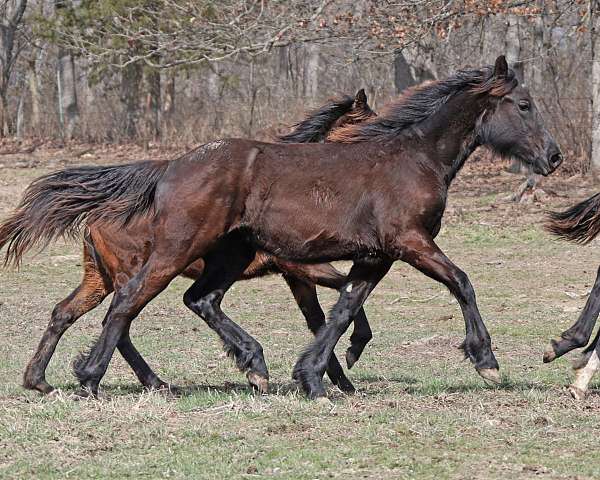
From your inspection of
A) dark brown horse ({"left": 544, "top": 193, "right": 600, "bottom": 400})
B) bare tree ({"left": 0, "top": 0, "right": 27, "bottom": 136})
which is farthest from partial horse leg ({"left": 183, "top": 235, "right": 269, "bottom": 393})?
bare tree ({"left": 0, "top": 0, "right": 27, "bottom": 136})

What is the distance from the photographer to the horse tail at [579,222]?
8008 mm

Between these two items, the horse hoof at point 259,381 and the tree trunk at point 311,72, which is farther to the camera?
the tree trunk at point 311,72

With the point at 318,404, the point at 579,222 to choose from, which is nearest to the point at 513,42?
the point at 579,222

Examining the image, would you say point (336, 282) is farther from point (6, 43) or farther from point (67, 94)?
point (6, 43)

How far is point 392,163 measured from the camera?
23.4ft

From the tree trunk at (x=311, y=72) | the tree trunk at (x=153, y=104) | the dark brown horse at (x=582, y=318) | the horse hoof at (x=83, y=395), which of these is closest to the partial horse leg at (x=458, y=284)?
the dark brown horse at (x=582, y=318)

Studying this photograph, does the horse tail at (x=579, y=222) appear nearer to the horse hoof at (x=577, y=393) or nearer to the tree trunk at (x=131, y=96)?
the horse hoof at (x=577, y=393)

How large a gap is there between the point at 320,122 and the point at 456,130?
141 centimetres

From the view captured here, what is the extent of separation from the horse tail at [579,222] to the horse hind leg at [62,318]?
3290 millimetres

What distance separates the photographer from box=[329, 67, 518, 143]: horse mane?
7.40m

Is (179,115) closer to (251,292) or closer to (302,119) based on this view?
(251,292)

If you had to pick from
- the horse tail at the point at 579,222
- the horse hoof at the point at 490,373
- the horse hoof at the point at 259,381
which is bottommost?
the horse hoof at the point at 259,381

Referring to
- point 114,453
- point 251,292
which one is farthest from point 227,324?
point 251,292

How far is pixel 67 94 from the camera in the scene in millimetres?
26906
